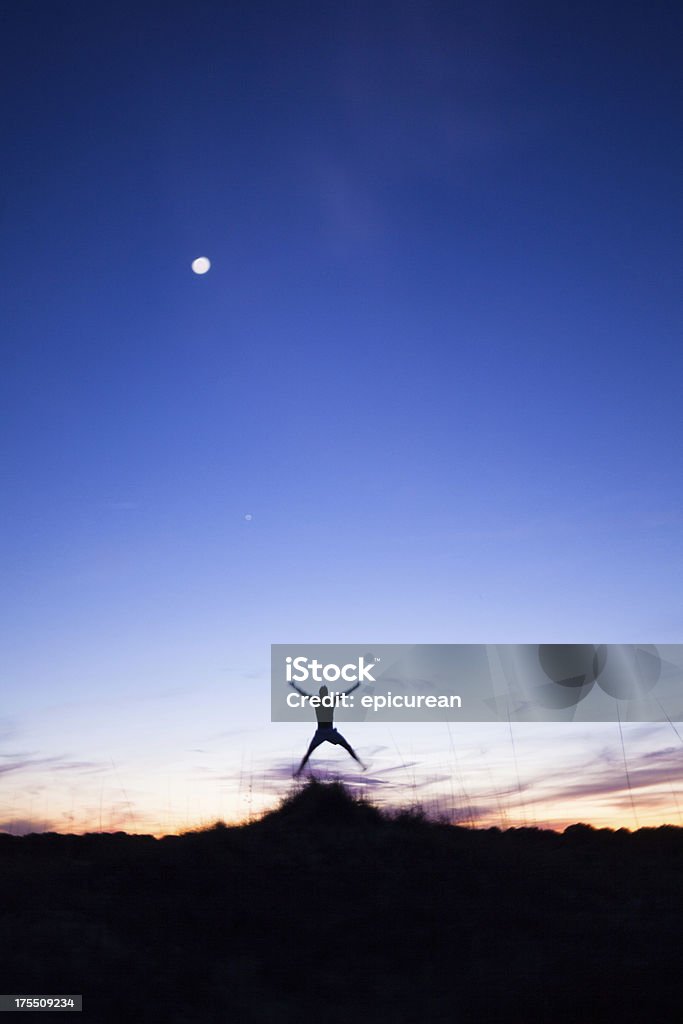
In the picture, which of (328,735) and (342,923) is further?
(328,735)

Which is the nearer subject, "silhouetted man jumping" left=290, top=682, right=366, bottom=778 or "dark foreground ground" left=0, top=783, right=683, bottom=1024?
"dark foreground ground" left=0, top=783, right=683, bottom=1024

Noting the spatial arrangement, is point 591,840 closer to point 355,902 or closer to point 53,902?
point 355,902

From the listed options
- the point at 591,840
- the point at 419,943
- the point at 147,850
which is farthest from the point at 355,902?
the point at 591,840

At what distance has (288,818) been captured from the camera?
17.9 m

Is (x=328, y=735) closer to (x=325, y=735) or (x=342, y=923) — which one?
(x=325, y=735)

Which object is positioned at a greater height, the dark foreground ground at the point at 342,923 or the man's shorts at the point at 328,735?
the man's shorts at the point at 328,735

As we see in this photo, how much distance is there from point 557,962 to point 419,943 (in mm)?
2189

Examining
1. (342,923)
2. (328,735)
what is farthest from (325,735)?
(342,923)

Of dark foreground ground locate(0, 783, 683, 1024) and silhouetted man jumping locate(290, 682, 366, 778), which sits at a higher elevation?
silhouetted man jumping locate(290, 682, 366, 778)

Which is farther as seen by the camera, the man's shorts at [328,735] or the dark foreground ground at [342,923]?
the man's shorts at [328,735]

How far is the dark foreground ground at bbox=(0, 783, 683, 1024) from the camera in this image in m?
11.1

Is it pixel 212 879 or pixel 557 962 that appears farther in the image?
pixel 212 879

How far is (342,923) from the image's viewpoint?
44.7ft

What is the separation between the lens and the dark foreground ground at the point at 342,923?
437 inches
